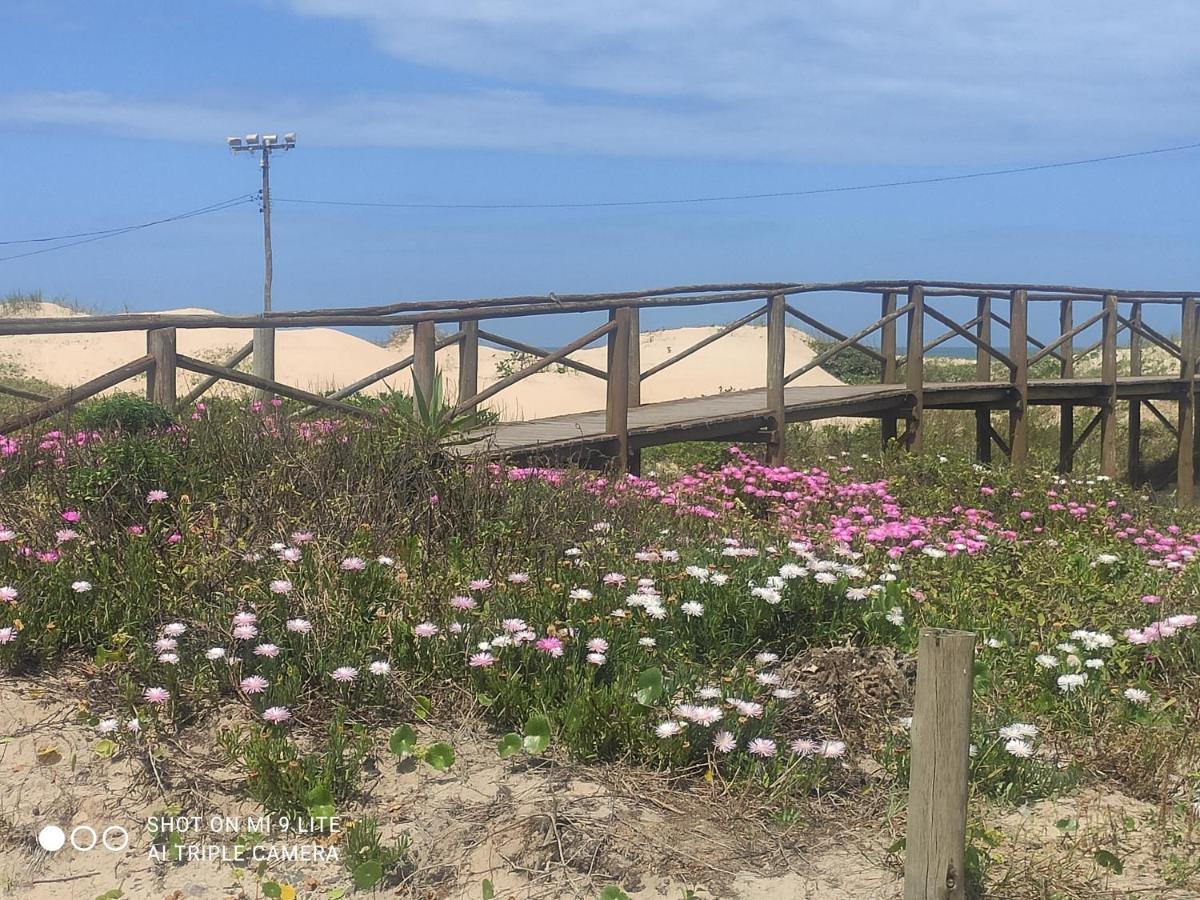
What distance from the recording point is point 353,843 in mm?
3291

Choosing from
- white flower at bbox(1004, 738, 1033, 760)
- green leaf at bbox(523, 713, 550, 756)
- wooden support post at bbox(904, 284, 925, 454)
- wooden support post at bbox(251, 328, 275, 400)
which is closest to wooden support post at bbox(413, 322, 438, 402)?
wooden support post at bbox(251, 328, 275, 400)

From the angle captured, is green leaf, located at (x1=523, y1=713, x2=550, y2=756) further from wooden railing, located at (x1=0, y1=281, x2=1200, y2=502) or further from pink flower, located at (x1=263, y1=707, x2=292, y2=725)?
wooden railing, located at (x1=0, y1=281, x2=1200, y2=502)

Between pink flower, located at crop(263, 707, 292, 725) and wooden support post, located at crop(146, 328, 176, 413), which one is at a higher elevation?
wooden support post, located at crop(146, 328, 176, 413)

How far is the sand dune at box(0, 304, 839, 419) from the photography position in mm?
23516

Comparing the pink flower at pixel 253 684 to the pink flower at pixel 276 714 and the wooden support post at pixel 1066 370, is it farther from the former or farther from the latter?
the wooden support post at pixel 1066 370

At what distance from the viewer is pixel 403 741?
12.5ft

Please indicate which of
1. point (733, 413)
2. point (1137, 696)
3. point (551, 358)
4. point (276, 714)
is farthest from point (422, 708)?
point (733, 413)

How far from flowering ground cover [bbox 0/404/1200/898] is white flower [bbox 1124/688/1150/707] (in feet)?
0.05

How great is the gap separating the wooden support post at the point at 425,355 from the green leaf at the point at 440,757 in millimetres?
4466

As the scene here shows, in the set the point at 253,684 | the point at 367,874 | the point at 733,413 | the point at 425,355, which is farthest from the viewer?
the point at 733,413

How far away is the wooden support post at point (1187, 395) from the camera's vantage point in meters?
18.3

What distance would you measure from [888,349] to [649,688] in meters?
10.5

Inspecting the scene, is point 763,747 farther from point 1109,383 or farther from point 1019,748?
point 1109,383

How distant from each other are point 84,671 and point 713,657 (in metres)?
2.24
